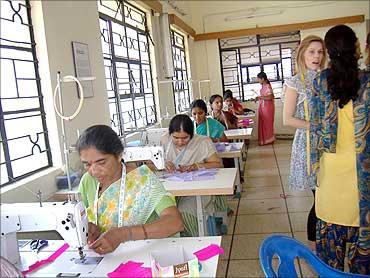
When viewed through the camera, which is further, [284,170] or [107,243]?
[284,170]

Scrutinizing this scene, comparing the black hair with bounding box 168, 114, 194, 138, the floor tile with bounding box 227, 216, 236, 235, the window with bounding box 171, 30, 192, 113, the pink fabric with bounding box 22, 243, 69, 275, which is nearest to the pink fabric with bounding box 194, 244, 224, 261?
the pink fabric with bounding box 22, 243, 69, 275

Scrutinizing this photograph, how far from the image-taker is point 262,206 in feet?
13.1

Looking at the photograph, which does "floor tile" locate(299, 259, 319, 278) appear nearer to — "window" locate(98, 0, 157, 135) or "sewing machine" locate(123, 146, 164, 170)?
"sewing machine" locate(123, 146, 164, 170)

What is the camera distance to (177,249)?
144cm

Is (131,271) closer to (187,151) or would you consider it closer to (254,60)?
(187,151)

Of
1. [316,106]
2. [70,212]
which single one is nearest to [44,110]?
[70,212]

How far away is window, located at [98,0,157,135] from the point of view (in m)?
4.07

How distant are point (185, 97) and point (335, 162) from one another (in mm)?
5401

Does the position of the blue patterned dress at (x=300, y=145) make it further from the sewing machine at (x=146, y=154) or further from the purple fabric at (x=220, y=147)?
the purple fabric at (x=220, y=147)

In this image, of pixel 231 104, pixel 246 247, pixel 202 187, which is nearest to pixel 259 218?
pixel 246 247

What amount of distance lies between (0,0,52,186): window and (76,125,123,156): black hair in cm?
96

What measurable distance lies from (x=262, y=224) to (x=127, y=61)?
235 centimetres

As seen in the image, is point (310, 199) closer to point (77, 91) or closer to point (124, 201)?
point (77, 91)

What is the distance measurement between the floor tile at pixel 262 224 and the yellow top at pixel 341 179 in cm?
148
